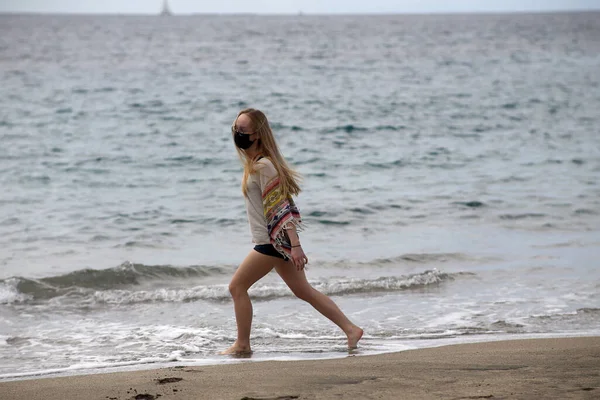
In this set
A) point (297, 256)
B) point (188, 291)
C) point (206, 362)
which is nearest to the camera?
point (297, 256)

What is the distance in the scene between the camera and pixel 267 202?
5.25 meters

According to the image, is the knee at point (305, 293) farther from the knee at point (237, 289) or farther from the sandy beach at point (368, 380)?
the sandy beach at point (368, 380)

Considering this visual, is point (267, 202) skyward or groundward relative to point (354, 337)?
skyward

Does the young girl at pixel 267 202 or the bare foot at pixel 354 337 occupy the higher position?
the young girl at pixel 267 202

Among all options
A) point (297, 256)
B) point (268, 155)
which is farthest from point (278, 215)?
point (268, 155)

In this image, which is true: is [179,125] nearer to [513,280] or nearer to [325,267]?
[325,267]

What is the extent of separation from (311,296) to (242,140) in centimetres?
121

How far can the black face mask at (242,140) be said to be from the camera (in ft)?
17.3

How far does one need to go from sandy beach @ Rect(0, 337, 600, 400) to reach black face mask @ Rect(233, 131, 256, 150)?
1428 mm

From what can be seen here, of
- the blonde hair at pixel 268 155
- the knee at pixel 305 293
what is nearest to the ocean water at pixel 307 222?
the knee at pixel 305 293

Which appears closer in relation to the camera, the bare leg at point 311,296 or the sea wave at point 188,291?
the bare leg at point 311,296

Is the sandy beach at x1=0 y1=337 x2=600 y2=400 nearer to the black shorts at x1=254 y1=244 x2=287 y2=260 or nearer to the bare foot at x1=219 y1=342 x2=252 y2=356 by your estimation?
the bare foot at x1=219 y1=342 x2=252 y2=356

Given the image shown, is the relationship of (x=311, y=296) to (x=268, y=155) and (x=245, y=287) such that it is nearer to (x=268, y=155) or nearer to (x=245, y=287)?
(x=245, y=287)

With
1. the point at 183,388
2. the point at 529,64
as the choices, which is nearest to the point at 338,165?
the point at 183,388
